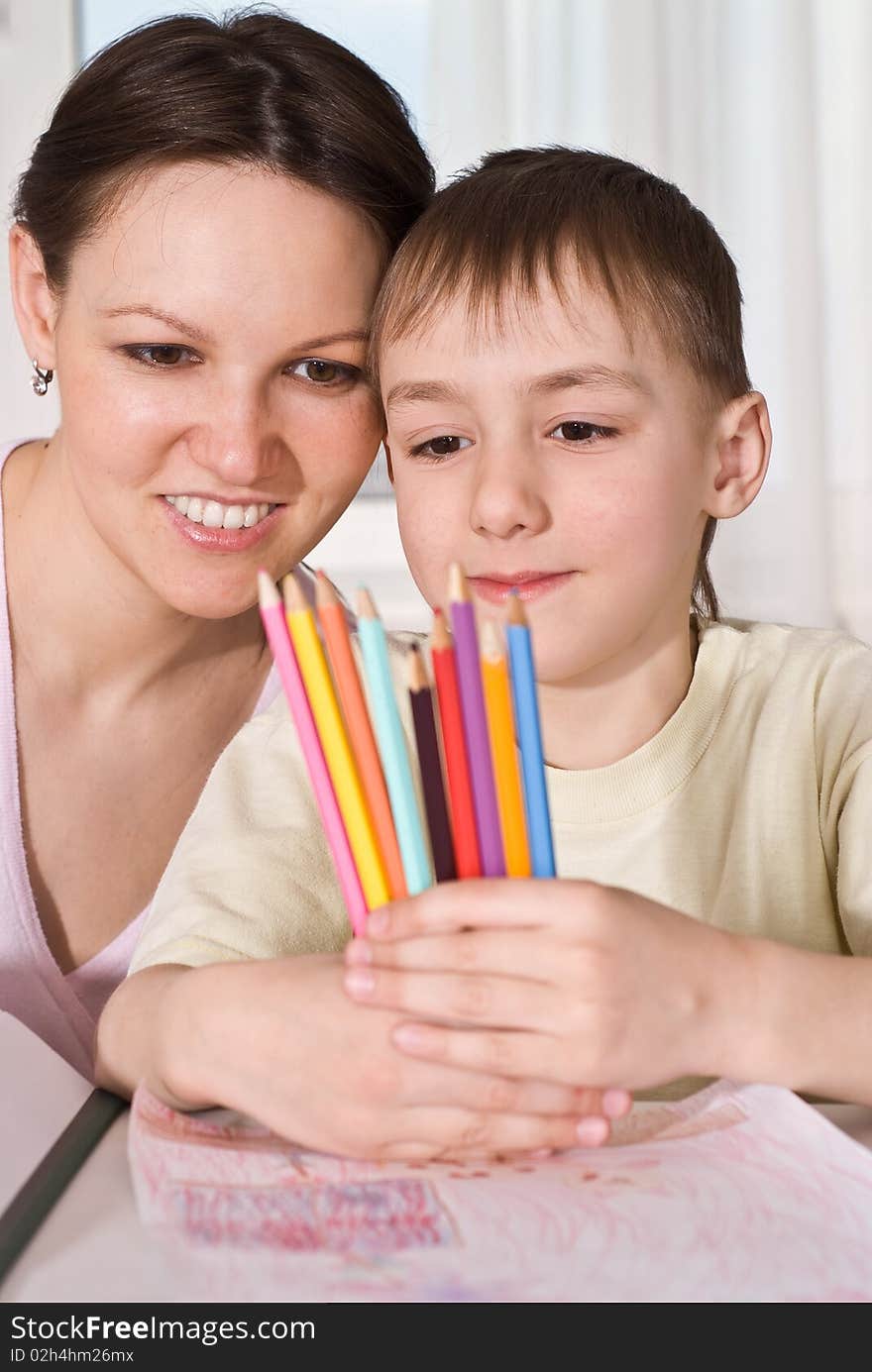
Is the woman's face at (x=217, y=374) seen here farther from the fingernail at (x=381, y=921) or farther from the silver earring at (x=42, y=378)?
the fingernail at (x=381, y=921)

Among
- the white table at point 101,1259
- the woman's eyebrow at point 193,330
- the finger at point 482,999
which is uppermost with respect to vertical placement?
the woman's eyebrow at point 193,330

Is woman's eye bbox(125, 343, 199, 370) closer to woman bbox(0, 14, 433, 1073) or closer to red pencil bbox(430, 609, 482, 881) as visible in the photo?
woman bbox(0, 14, 433, 1073)

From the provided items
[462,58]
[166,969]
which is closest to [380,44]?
[462,58]

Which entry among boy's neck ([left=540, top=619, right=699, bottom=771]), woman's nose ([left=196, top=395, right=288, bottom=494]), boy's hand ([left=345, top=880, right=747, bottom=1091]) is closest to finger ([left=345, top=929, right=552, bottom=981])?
boy's hand ([left=345, top=880, right=747, bottom=1091])

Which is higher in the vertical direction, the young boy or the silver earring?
the silver earring

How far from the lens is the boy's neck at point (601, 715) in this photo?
85 centimetres

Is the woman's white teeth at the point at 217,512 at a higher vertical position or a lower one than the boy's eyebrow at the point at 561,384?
lower

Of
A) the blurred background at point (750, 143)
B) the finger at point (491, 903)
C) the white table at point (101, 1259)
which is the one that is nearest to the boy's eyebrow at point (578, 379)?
the finger at point (491, 903)

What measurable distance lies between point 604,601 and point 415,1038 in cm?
30

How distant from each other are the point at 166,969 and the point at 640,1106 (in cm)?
23

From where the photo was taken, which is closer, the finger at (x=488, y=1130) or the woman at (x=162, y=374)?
the finger at (x=488, y=1130)

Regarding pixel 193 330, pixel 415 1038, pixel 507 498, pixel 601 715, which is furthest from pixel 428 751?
pixel 193 330

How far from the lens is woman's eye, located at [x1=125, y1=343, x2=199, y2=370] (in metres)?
0.93

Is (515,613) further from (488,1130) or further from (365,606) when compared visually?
(488,1130)
